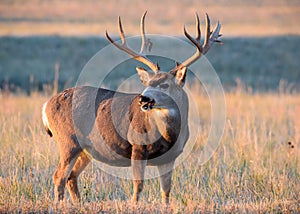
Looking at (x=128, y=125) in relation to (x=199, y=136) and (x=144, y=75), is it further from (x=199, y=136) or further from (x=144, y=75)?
(x=199, y=136)

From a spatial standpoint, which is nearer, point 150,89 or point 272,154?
point 150,89

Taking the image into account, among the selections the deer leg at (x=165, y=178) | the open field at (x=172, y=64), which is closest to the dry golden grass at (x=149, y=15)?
the open field at (x=172, y=64)

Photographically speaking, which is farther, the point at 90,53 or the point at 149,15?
the point at 149,15

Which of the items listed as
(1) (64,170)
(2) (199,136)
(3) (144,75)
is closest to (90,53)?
(2) (199,136)

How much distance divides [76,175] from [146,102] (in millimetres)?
1697

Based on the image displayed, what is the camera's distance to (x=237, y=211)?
8.39 meters

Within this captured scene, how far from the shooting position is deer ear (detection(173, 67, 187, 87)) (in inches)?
340

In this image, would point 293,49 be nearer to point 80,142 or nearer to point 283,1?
point 80,142

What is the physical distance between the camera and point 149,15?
5188 centimetres

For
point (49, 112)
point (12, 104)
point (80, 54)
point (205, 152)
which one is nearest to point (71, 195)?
point (49, 112)

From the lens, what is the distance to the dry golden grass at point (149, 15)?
40.7 meters

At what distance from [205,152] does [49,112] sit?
3.70m

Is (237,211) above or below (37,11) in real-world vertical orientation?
below

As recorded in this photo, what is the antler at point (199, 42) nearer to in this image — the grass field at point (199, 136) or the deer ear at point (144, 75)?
the deer ear at point (144, 75)
